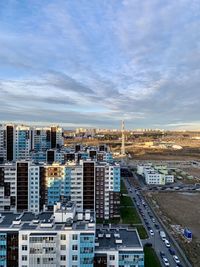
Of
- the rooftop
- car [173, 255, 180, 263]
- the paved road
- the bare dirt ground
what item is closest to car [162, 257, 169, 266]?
the paved road

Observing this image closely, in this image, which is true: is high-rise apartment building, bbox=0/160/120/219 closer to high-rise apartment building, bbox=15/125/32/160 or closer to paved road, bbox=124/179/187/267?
paved road, bbox=124/179/187/267

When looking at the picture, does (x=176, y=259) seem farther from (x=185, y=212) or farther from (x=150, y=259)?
(x=185, y=212)

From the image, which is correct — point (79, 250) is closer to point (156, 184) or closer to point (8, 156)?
point (156, 184)

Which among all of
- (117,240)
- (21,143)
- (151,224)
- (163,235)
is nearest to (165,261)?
(163,235)

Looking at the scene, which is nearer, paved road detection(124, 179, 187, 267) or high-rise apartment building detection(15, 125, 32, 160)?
paved road detection(124, 179, 187, 267)

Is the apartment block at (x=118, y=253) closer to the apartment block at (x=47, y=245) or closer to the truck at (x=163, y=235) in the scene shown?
the apartment block at (x=47, y=245)

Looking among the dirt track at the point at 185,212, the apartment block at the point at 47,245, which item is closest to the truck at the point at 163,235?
the dirt track at the point at 185,212
